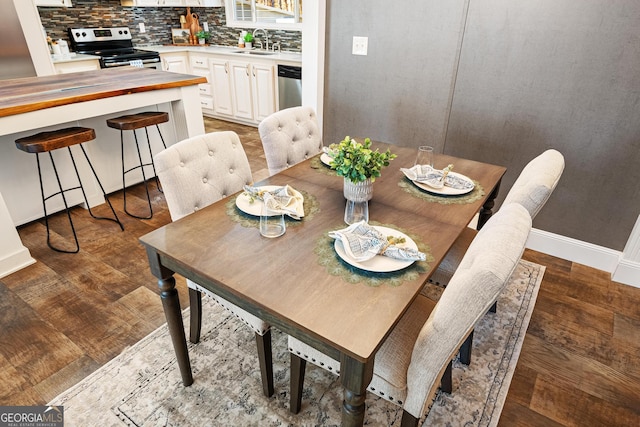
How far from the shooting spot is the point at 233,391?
63.9 inches

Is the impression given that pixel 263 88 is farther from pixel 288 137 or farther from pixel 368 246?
A: pixel 368 246

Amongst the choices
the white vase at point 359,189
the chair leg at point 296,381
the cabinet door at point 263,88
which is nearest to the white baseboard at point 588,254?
the white vase at point 359,189

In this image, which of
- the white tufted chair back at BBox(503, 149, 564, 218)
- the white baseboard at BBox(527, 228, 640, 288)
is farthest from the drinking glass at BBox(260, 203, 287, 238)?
the white baseboard at BBox(527, 228, 640, 288)

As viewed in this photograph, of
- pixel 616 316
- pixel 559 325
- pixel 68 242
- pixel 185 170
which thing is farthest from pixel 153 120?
pixel 616 316

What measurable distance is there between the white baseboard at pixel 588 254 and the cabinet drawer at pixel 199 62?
14.6 feet

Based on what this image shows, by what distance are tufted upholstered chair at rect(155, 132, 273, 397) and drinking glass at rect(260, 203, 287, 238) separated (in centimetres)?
34

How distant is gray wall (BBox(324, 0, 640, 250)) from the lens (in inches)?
83.4

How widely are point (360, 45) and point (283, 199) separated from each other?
1.85 metres

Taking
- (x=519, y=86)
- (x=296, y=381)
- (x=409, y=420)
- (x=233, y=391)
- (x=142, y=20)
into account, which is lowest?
(x=233, y=391)

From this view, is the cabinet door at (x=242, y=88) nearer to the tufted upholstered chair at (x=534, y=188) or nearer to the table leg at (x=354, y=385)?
the tufted upholstered chair at (x=534, y=188)

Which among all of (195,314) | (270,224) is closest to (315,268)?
(270,224)

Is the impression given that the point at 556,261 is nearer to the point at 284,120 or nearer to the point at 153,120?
the point at 284,120

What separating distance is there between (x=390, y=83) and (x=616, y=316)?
200 centimetres

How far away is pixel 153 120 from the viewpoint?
9.16ft
